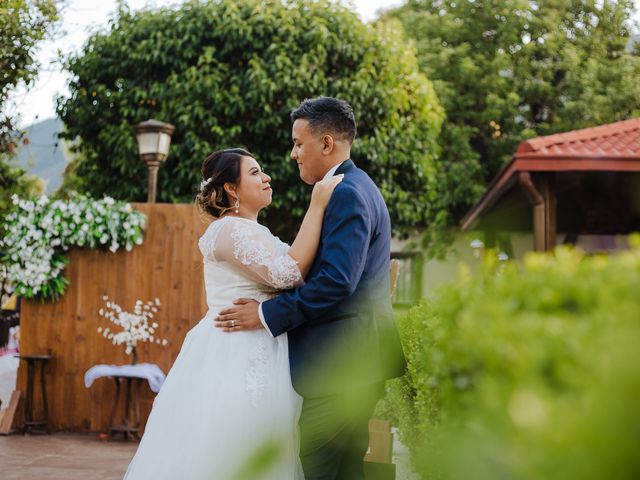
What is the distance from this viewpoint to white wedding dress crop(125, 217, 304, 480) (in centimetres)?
315

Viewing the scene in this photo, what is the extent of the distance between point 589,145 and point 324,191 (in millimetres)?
6433

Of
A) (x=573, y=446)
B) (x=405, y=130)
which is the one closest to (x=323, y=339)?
(x=573, y=446)

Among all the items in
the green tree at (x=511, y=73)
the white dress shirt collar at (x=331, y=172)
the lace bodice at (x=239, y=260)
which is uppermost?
the green tree at (x=511, y=73)

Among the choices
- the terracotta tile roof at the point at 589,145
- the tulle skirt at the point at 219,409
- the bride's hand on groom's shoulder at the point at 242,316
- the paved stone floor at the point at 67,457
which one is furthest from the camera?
the terracotta tile roof at the point at 589,145

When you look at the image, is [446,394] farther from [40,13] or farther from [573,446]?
[40,13]

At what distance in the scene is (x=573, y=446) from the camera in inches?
33.3

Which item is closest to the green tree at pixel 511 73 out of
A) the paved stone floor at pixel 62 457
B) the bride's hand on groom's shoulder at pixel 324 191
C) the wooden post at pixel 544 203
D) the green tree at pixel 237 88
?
the green tree at pixel 237 88

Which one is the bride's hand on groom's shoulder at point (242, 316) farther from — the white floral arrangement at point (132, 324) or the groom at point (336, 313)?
the white floral arrangement at point (132, 324)

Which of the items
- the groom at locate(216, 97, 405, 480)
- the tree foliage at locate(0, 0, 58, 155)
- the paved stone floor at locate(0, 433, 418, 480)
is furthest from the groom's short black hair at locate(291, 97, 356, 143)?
the tree foliage at locate(0, 0, 58, 155)

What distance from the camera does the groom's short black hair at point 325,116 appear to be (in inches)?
128

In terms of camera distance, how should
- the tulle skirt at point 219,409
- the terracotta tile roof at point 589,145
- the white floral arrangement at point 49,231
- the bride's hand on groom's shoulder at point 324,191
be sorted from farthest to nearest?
the terracotta tile roof at point 589,145 < the white floral arrangement at point 49,231 < the tulle skirt at point 219,409 < the bride's hand on groom's shoulder at point 324,191

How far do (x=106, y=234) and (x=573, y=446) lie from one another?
786 centimetres

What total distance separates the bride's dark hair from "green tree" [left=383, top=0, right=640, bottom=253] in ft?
47.5

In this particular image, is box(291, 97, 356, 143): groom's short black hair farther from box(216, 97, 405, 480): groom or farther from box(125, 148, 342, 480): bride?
box(125, 148, 342, 480): bride
